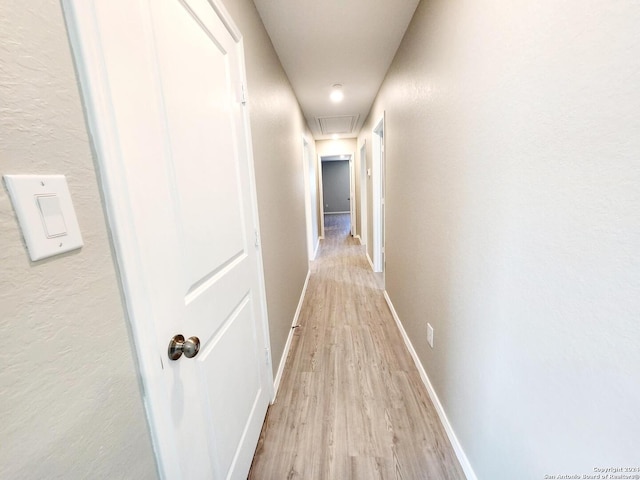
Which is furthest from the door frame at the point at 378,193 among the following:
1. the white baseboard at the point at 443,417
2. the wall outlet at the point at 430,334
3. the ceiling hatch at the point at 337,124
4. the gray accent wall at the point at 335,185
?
the gray accent wall at the point at 335,185

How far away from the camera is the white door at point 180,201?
0.54 metres

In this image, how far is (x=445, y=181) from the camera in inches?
52.0

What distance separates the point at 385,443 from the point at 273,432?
1.91 feet

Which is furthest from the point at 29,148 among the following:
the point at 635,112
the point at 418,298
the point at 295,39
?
the point at 295,39

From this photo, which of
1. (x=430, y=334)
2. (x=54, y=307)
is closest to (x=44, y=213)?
(x=54, y=307)

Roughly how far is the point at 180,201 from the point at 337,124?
4273 mm

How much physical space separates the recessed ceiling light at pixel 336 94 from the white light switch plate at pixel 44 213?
2.94 m

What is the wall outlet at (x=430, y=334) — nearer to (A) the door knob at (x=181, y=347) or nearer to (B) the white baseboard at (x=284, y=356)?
(B) the white baseboard at (x=284, y=356)

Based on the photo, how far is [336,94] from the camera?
3.12m

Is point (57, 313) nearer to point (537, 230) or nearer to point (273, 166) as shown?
point (537, 230)

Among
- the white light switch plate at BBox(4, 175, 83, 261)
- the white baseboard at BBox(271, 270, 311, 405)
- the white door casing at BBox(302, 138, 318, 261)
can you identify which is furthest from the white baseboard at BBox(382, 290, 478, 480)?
the white door casing at BBox(302, 138, 318, 261)

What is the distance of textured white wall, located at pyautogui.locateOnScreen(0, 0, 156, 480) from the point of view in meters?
0.37

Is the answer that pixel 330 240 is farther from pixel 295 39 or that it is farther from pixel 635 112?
pixel 635 112

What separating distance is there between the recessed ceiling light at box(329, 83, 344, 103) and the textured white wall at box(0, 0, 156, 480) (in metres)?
2.84
